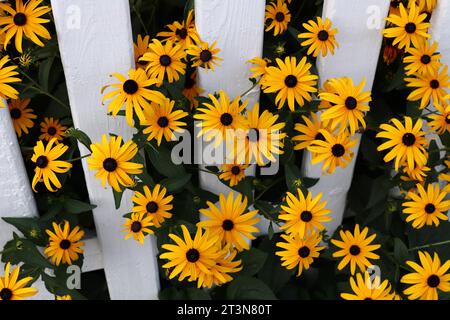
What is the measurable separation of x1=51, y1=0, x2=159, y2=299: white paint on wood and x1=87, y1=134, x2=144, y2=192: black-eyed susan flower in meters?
0.11

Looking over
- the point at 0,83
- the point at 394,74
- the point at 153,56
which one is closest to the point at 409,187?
the point at 394,74

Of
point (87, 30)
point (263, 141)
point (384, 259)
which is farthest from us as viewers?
point (384, 259)

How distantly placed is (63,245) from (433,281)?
2.73 ft

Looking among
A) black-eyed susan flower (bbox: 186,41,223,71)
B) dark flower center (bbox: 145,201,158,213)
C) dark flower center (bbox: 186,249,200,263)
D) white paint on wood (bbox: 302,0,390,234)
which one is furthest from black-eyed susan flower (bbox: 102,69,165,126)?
white paint on wood (bbox: 302,0,390,234)

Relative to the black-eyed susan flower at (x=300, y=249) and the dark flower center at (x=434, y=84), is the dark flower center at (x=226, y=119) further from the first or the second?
the dark flower center at (x=434, y=84)

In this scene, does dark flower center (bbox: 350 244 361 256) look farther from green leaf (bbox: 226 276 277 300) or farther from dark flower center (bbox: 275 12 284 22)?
dark flower center (bbox: 275 12 284 22)

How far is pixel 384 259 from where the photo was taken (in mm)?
1297

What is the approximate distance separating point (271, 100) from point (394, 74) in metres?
0.32

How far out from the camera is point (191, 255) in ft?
3.54

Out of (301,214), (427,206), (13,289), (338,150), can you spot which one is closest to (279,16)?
(338,150)

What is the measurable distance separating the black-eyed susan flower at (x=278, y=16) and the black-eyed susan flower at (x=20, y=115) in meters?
0.59

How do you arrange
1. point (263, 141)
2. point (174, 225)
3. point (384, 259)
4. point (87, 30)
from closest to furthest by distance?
point (87, 30), point (263, 141), point (174, 225), point (384, 259)

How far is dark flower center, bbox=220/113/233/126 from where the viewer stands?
1.04m

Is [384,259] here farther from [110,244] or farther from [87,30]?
[87,30]
